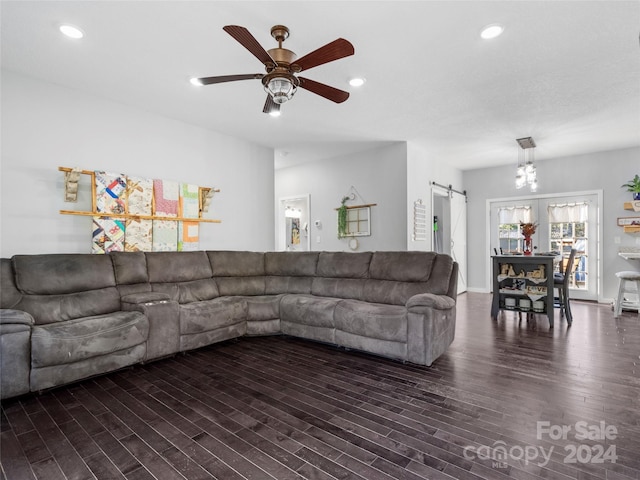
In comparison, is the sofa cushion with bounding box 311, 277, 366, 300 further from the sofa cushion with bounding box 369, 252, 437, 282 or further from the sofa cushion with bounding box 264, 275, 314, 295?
the sofa cushion with bounding box 369, 252, 437, 282

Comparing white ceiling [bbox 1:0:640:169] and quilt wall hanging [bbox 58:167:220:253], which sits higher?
white ceiling [bbox 1:0:640:169]

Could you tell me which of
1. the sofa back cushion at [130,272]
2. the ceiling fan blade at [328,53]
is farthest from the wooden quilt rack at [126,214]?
the ceiling fan blade at [328,53]

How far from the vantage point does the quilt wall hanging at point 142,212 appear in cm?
366

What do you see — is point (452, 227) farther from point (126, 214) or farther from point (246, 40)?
point (246, 40)

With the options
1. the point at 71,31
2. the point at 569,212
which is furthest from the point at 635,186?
the point at 71,31

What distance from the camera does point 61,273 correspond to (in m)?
3.10

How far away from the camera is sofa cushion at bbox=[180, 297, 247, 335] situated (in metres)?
3.49

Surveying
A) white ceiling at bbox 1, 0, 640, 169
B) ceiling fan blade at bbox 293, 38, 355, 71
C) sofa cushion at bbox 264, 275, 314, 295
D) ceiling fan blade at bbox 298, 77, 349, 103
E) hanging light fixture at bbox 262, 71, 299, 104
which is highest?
white ceiling at bbox 1, 0, 640, 169

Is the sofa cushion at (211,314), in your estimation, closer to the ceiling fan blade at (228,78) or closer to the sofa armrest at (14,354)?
the sofa armrest at (14,354)

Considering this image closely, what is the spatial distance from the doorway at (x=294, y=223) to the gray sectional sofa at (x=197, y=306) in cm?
235

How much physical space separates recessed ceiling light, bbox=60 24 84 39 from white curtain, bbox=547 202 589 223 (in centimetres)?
760

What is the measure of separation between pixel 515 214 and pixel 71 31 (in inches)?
297

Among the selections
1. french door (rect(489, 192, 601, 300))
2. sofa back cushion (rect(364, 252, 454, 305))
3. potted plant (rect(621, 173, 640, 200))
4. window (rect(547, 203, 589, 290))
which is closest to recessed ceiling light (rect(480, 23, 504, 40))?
sofa back cushion (rect(364, 252, 454, 305))

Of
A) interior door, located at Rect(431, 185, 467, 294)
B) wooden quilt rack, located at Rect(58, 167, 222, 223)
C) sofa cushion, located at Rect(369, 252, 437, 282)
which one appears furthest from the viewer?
interior door, located at Rect(431, 185, 467, 294)
